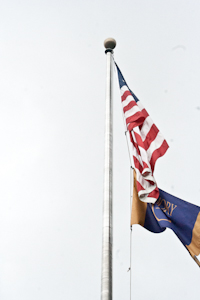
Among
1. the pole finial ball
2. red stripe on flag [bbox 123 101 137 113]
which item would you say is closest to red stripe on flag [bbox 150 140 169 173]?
red stripe on flag [bbox 123 101 137 113]

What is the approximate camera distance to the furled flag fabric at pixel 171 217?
31.5ft

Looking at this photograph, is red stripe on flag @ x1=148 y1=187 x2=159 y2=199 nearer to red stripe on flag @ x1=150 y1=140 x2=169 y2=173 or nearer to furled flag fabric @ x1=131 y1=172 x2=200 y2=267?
furled flag fabric @ x1=131 y1=172 x2=200 y2=267

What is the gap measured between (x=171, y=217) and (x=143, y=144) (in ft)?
7.58

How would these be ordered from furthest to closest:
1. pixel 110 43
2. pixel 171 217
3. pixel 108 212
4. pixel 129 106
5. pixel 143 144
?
1. pixel 110 43
2. pixel 129 106
3. pixel 143 144
4. pixel 171 217
5. pixel 108 212

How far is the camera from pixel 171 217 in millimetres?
9969

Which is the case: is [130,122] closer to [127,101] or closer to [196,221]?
[127,101]

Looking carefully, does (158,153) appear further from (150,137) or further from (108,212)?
(108,212)

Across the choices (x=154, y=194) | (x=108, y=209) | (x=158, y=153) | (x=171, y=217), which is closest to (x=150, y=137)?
(x=158, y=153)

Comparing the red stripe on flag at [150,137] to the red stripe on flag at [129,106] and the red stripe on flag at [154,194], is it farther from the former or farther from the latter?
the red stripe on flag at [154,194]

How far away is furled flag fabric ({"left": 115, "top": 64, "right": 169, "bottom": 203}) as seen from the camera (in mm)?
10023

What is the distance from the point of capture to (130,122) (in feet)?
37.0

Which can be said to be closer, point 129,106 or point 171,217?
point 171,217

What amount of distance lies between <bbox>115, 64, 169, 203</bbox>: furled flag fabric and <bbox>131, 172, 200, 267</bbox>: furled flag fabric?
38cm

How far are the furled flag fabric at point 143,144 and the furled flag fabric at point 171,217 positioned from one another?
0.38 meters
